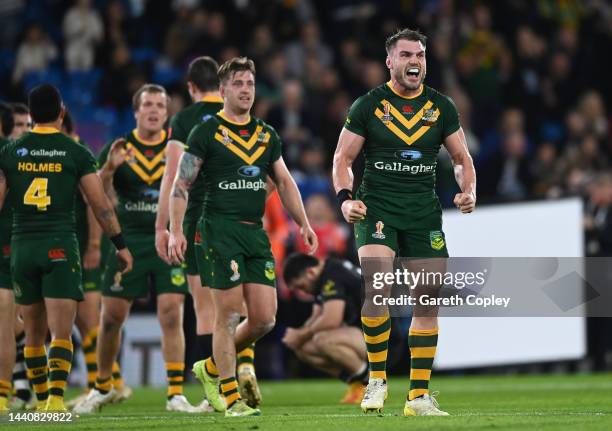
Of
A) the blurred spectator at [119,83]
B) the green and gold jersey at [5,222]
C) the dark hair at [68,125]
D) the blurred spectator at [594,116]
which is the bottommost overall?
the green and gold jersey at [5,222]

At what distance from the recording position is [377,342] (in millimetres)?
8812

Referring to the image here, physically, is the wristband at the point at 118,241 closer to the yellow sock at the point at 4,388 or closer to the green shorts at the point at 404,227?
the yellow sock at the point at 4,388

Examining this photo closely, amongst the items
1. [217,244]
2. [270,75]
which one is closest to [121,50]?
[270,75]

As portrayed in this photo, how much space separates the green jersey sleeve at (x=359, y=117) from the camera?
8.83m

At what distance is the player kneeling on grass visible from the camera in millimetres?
11953

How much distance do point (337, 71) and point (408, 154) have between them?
10.5 metres

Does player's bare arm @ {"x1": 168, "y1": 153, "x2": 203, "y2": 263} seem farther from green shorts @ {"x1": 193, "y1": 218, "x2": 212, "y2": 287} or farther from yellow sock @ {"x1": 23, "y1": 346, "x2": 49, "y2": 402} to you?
yellow sock @ {"x1": 23, "y1": 346, "x2": 49, "y2": 402}

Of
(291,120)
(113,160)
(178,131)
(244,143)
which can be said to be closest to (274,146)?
(244,143)

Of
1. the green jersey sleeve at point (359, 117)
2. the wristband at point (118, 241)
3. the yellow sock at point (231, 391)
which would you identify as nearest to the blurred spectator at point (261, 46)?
the wristband at point (118, 241)

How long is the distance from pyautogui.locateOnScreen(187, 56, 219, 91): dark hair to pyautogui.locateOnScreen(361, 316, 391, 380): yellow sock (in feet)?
9.13

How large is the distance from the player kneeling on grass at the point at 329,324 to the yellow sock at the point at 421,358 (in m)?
3.22

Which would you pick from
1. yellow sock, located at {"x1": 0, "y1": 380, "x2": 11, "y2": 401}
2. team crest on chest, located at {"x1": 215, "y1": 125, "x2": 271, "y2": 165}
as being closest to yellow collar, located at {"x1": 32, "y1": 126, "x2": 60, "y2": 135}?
team crest on chest, located at {"x1": 215, "y1": 125, "x2": 271, "y2": 165}

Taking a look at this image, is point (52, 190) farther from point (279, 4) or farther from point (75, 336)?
point (279, 4)

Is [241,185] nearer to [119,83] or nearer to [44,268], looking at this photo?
[44,268]
